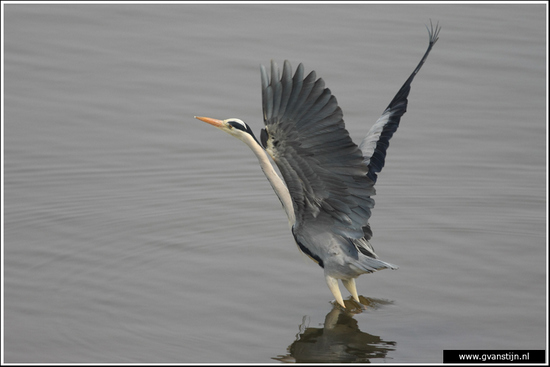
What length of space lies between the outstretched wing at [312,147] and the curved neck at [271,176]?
232mm

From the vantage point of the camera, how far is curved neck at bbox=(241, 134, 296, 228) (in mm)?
5852

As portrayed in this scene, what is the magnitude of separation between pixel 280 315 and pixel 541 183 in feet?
12.7

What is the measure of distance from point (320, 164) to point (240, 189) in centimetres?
313

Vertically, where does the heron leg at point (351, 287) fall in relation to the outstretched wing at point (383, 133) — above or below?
below

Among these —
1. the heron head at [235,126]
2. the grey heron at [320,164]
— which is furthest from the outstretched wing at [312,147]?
the heron head at [235,126]

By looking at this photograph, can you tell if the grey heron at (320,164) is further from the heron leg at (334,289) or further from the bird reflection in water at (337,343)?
the bird reflection in water at (337,343)

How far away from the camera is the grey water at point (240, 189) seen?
5.98 metres

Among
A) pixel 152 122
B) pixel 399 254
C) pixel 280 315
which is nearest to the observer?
pixel 280 315

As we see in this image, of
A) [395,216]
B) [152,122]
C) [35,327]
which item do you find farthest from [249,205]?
[35,327]

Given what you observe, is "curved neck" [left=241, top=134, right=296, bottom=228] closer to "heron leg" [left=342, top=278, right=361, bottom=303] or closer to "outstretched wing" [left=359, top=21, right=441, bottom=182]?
"heron leg" [left=342, top=278, right=361, bottom=303]

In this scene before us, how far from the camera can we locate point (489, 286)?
262 inches

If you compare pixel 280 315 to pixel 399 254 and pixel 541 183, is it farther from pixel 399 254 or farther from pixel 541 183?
pixel 541 183

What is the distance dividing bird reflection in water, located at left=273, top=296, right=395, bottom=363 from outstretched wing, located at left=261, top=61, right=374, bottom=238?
80 centimetres

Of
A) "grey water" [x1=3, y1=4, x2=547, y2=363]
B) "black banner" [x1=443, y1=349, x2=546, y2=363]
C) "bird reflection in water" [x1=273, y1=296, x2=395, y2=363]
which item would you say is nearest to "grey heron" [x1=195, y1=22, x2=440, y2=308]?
"bird reflection in water" [x1=273, y1=296, x2=395, y2=363]
